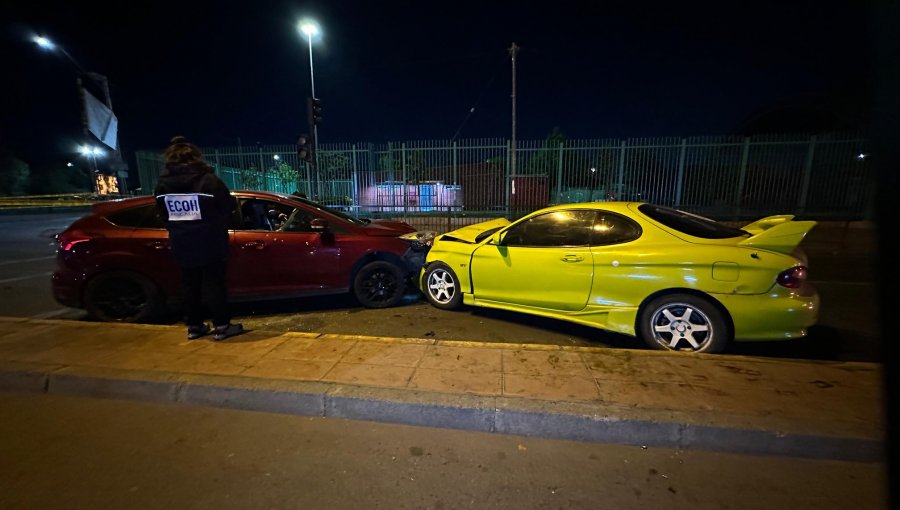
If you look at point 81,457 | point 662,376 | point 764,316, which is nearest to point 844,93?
point 764,316

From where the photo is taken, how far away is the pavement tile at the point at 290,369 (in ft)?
9.99

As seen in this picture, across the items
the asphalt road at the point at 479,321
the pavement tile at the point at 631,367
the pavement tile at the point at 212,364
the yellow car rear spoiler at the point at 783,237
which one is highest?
the yellow car rear spoiler at the point at 783,237

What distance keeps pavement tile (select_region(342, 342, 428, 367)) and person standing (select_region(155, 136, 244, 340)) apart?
54.8 inches

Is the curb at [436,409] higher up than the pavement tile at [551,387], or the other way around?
the pavement tile at [551,387]

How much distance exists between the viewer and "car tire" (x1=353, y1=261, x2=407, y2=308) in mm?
5238

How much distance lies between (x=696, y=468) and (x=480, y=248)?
2.97 metres

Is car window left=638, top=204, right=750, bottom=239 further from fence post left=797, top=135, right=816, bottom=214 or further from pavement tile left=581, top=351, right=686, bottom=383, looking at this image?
fence post left=797, top=135, right=816, bottom=214

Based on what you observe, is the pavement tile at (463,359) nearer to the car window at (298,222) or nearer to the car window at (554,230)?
the car window at (554,230)

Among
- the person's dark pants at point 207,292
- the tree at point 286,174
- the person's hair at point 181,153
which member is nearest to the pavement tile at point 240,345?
the person's dark pants at point 207,292

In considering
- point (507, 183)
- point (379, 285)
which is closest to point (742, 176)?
point (507, 183)

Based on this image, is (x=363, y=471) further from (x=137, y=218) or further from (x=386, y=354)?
(x=137, y=218)

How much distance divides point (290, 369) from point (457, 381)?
4.40 feet

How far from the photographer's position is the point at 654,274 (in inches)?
142

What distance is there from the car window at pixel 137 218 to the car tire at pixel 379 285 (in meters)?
2.40
